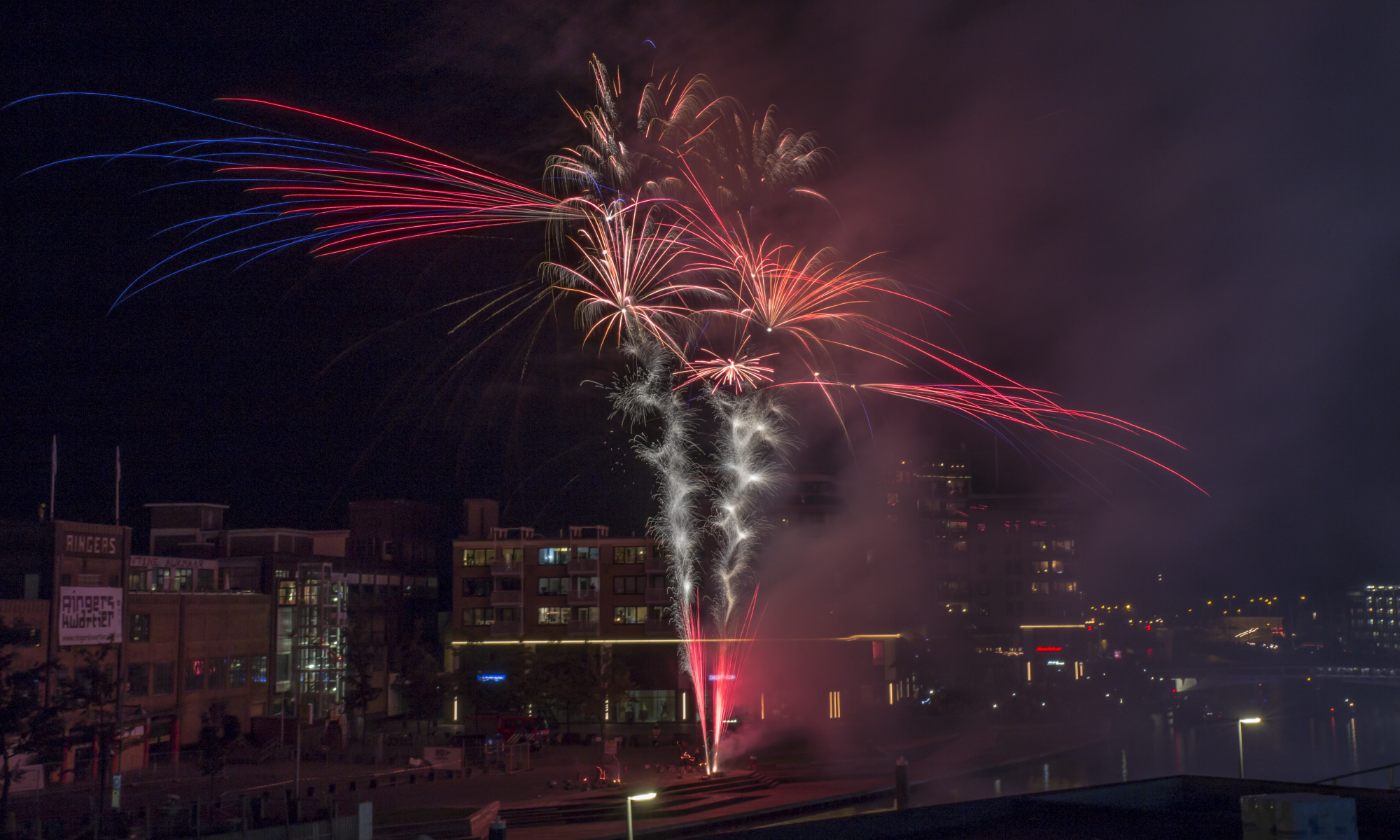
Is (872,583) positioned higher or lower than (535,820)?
higher

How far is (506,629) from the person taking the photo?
46.9 meters

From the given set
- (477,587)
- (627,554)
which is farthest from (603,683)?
(477,587)

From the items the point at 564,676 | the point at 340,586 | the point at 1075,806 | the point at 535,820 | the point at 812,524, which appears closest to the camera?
the point at 1075,806

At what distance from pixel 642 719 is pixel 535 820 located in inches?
863

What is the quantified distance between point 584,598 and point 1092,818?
3453cm

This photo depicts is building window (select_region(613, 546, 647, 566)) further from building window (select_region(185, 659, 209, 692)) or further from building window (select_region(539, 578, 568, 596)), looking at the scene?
building window (select_region(185, 659, 209, 692))

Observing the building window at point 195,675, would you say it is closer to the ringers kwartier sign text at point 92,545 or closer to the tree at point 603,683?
the ringers kwartier sign text at point 92,545

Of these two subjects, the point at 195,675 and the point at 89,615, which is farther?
the point at 195,675

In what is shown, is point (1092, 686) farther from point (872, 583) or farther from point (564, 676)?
point (564, 676)

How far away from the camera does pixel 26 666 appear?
93.0ft

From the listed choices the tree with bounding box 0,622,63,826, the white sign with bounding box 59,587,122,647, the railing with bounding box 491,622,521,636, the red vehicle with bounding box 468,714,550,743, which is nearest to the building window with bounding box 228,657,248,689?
the white sign with bounding box 59,587,122,647

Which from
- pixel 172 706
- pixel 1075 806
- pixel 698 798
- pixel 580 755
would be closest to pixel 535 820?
pixel 698 798

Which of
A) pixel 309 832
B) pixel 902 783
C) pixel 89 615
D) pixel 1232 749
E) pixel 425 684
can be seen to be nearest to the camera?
pixel 309 832

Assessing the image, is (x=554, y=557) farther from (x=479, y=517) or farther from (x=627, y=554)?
(x=479, y=517)
